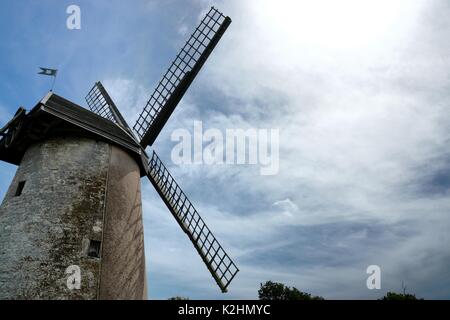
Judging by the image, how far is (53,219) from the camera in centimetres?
866

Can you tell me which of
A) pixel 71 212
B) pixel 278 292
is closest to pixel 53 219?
pixel 71 212

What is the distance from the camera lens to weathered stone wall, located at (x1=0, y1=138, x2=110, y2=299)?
7945mm

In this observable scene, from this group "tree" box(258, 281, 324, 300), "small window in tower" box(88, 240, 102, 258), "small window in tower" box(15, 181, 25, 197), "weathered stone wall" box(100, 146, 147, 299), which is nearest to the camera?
"small window in tower" box(88, 240, 102, 258)

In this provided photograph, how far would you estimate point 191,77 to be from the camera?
13438 millimetres

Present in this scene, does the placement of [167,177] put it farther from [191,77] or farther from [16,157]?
[16,157]

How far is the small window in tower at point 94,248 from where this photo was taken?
8672 mm

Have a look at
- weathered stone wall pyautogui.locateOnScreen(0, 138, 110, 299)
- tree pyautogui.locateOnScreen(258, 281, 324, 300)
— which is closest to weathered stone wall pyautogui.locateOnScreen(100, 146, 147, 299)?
weathered stone wall pyautogui.locateOnScreen(0, 138, 110, 299)

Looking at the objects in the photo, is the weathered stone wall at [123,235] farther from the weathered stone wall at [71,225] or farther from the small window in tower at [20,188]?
the small window in tower at [20,188]

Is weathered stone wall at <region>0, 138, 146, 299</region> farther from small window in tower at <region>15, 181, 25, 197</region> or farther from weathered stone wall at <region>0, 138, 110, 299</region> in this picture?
small window in tower at <region>15, 181, 25, 197</region>

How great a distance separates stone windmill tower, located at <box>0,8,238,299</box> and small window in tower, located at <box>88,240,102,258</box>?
1.0 inches

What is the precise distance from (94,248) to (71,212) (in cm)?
118

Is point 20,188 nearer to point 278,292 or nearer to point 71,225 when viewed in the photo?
point 71,225

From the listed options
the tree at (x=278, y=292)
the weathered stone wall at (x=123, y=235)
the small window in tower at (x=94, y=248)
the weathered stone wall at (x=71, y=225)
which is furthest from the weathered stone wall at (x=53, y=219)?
the tree at (x=278, y=292)
